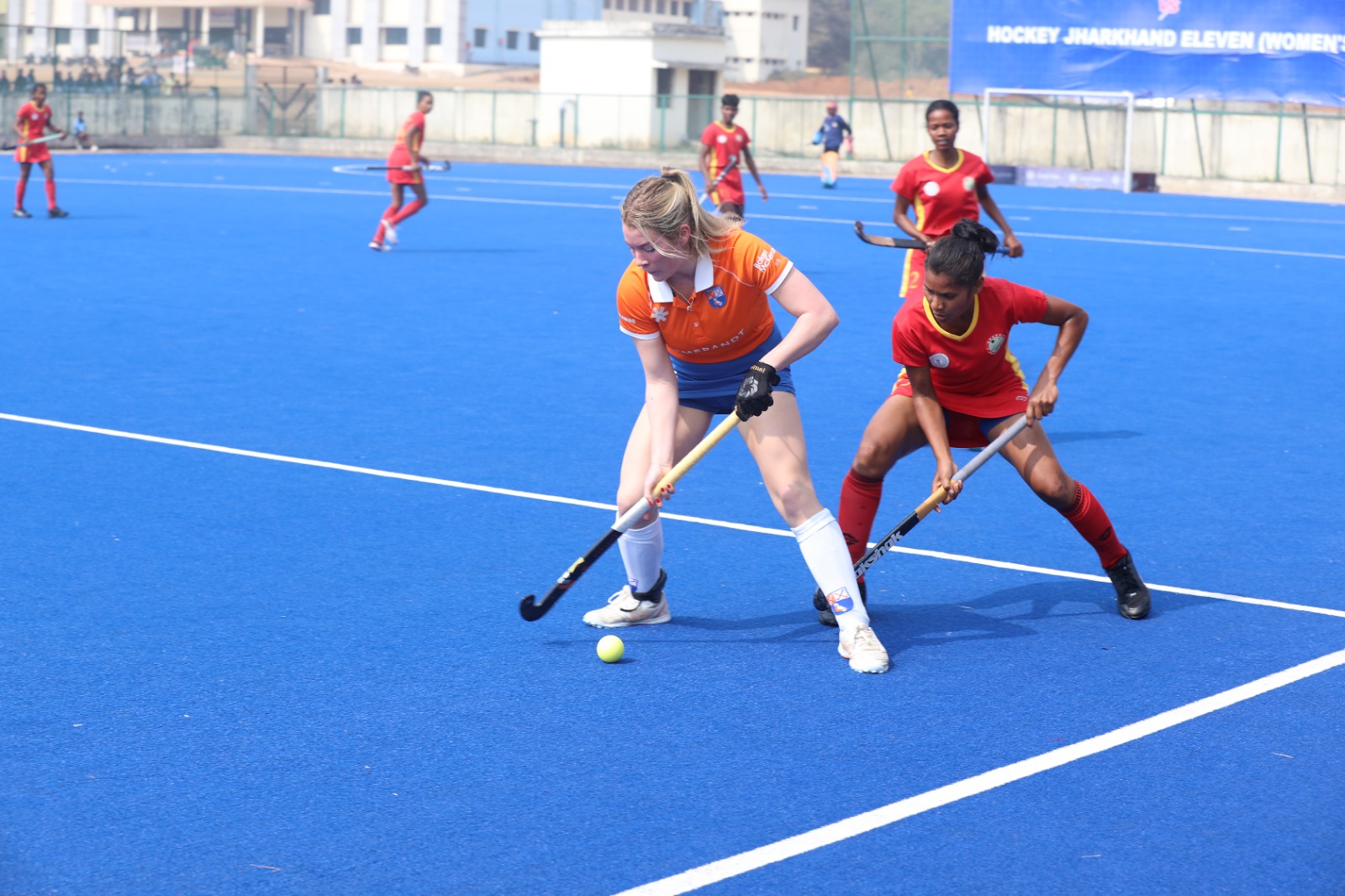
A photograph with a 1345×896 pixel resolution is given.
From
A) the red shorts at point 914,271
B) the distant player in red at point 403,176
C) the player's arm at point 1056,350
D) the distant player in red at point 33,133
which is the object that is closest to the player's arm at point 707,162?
the distant player in red at point 403,176

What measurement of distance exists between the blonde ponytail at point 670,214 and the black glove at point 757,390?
0.42m

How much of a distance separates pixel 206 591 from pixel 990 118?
36.1 meters

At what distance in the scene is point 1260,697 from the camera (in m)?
5.11

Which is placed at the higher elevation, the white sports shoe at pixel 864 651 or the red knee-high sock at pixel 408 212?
the red knee-high sock at pixel 408 212

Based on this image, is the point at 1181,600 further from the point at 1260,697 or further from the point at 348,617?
the point at 348,617

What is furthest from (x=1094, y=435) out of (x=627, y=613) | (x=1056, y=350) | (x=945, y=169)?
(x=627, y=613)

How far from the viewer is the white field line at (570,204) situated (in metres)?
21.8

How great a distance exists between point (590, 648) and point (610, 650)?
0.23 meters

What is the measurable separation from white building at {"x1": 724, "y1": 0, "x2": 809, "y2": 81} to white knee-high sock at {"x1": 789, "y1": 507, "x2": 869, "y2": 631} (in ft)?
291

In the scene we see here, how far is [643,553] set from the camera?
18.8 feet

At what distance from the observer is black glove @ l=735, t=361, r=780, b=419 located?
497 centimetres

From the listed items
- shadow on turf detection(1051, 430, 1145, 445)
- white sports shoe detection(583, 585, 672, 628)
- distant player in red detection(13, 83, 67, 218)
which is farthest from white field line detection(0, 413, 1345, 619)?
distant player in red detection(13, 83, 67, 218)

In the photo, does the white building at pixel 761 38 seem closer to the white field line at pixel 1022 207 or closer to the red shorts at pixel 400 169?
the white field line at pixel 1022 207

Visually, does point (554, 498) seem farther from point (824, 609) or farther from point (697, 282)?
point (697, 282)
